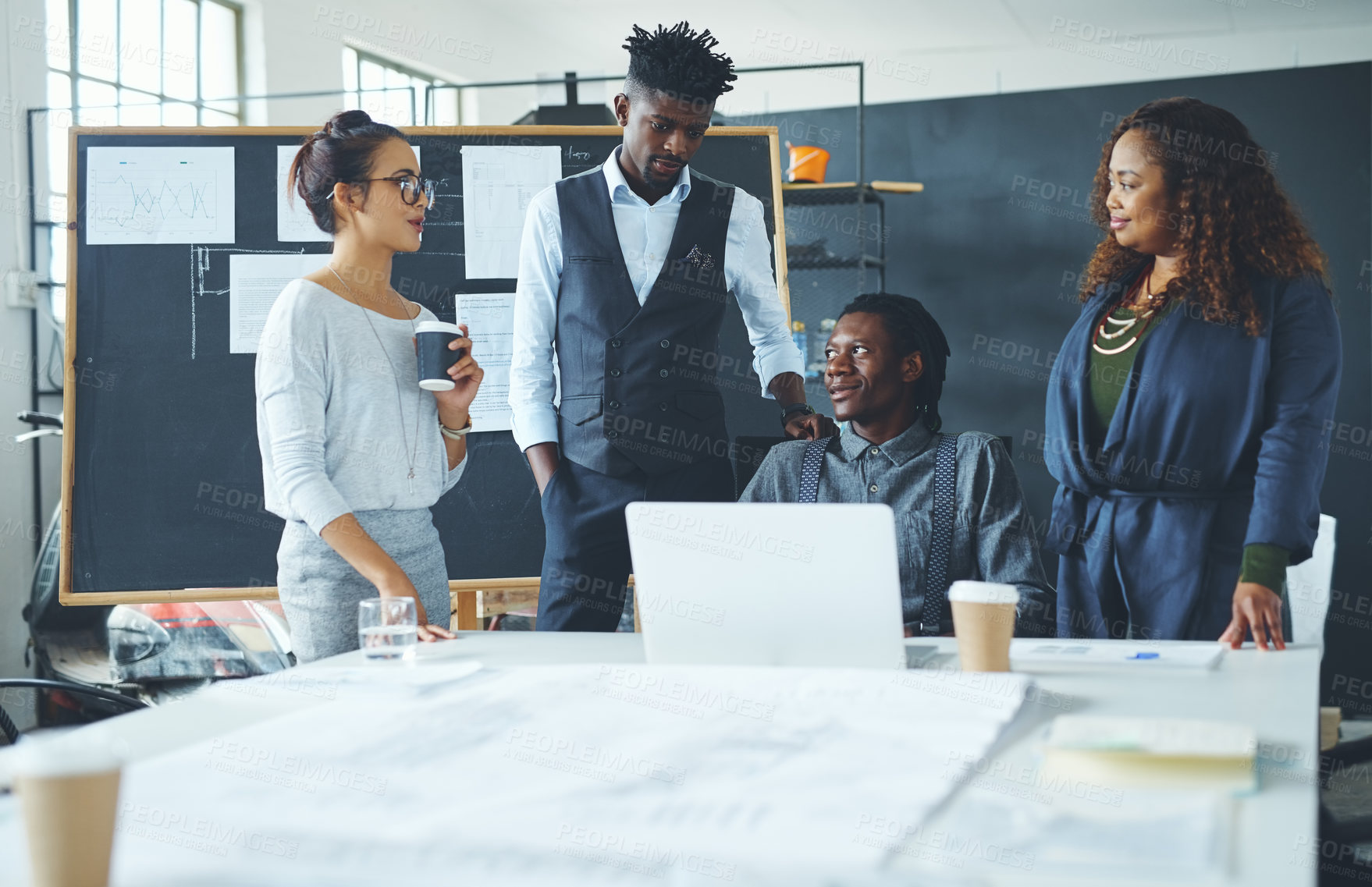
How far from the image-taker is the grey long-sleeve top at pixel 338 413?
1.66m

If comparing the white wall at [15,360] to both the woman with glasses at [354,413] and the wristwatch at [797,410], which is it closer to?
the woman with glasses at [354,413]

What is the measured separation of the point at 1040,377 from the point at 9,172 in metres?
4.16

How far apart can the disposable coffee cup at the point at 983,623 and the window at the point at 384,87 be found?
4782mm

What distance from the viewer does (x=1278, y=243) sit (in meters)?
1.76

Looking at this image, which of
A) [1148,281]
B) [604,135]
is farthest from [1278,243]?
[604,135]

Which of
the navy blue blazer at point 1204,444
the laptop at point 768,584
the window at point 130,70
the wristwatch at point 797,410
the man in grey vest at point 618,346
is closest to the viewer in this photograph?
the laptop at point 768,584

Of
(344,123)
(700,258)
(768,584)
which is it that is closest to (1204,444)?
(768,584)

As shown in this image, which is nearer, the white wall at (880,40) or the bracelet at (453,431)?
the bracelet at (453,431)

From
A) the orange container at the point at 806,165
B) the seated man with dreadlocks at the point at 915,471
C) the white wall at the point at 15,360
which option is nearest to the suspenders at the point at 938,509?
the seated man with dreadlocks at the point at 915,471

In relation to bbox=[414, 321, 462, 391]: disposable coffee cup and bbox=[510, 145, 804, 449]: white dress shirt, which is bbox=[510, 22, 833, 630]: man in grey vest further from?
bbox=[414, 321, 462, 391]: disposable coffee cup

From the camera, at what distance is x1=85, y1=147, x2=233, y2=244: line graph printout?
299cm

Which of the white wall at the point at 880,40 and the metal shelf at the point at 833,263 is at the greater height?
the white wall at the point at 880,40

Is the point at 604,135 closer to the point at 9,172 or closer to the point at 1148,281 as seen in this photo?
the point at 1148,281

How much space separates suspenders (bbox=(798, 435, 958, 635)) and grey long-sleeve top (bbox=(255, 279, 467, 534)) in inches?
24.0
